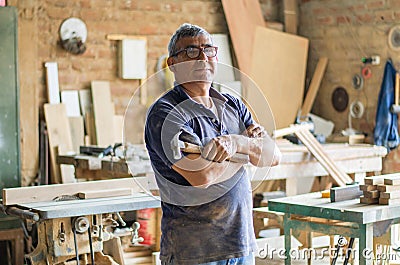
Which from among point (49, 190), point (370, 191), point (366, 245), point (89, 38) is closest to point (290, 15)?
point (89, 38)

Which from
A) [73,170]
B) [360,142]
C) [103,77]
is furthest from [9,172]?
[360,142]

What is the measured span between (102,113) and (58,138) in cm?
49

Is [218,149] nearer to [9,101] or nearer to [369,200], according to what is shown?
[369,200]

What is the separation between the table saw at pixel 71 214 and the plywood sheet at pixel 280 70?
3.39 meters

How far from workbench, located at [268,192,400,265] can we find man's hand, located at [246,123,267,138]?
938 millimetres

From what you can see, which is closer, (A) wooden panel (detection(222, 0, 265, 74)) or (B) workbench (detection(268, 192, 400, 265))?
(B) workbench (detection(268, 192, 400, 265))

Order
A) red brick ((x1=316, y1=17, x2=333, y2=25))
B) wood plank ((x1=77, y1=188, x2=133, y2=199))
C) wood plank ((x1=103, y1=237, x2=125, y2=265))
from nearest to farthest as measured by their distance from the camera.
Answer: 1. wood plank ((x1=77, y1=188, x2=133, y2=199))
2. wood plank ((x1=103, y1=237, x2=125, y2=265))
3. red brick ((x1=316, y1=17, x2=333, y2=25))

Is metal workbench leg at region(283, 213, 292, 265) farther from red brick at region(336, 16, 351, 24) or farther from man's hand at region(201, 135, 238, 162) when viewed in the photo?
red brick at region(336, 16, 351, 24)

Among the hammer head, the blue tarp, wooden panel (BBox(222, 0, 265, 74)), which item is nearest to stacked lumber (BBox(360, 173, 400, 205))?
the hammer head

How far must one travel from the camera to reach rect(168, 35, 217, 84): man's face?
2852 mm

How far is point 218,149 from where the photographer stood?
2725 millimetres

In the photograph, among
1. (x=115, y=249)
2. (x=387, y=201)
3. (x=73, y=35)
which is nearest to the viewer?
(x=387, y=201)

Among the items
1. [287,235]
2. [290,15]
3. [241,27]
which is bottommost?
[287,235]

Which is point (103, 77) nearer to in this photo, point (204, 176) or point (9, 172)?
point (9, 172)
